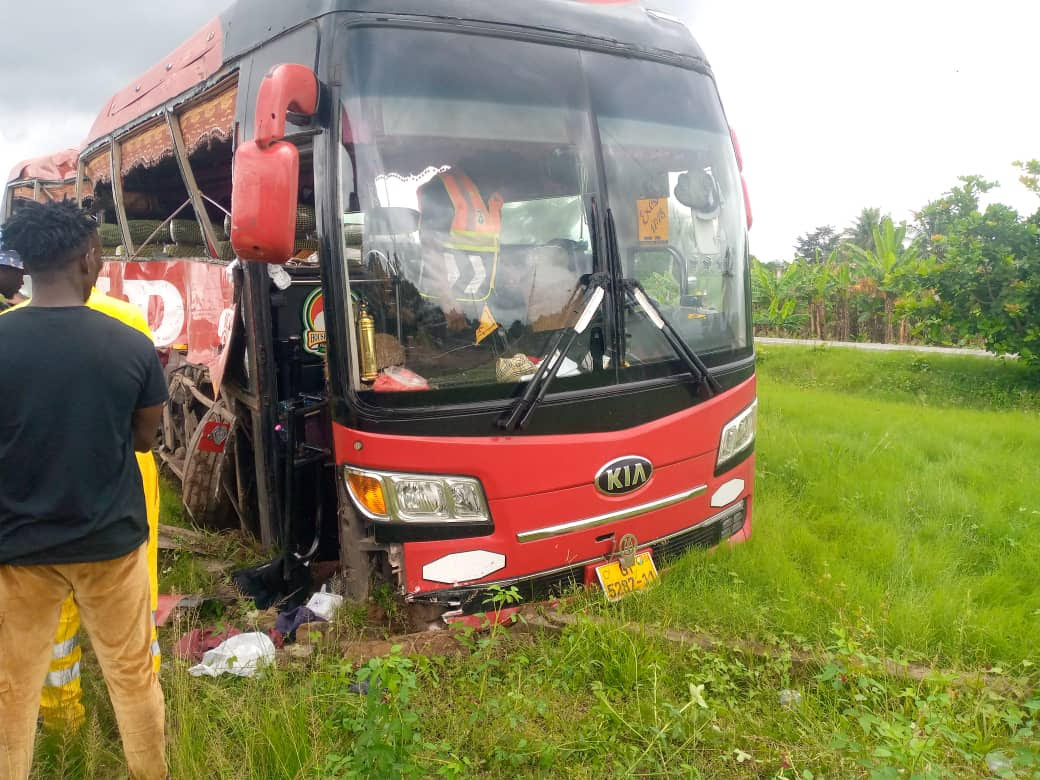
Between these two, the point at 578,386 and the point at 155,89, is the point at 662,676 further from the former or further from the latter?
the point at 155,89

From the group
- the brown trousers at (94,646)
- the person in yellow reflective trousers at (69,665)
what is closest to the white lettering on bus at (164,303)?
the person in yellow reflective trousers at (69,665)

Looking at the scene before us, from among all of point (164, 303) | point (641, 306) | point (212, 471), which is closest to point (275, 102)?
point (641, 306)

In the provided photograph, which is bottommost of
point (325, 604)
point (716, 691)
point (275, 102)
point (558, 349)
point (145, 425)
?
point (716, 691)

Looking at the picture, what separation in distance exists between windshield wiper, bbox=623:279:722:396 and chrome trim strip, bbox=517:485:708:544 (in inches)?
21.4

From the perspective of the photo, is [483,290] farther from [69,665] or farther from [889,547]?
[889,547]

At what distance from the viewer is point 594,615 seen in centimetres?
320

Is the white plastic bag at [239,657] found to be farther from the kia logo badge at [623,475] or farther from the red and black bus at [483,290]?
the kia logo badge at [623,475]

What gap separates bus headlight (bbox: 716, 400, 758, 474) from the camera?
367 centimetres

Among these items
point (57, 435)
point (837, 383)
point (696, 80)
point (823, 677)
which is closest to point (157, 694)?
point (57, 435)

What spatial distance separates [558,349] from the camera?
3.08 m

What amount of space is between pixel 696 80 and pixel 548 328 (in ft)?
5.52

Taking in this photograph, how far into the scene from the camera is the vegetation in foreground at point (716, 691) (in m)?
2.40

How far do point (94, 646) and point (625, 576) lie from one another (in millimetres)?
2069

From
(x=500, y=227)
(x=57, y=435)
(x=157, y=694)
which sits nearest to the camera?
(x=57, y=435)
